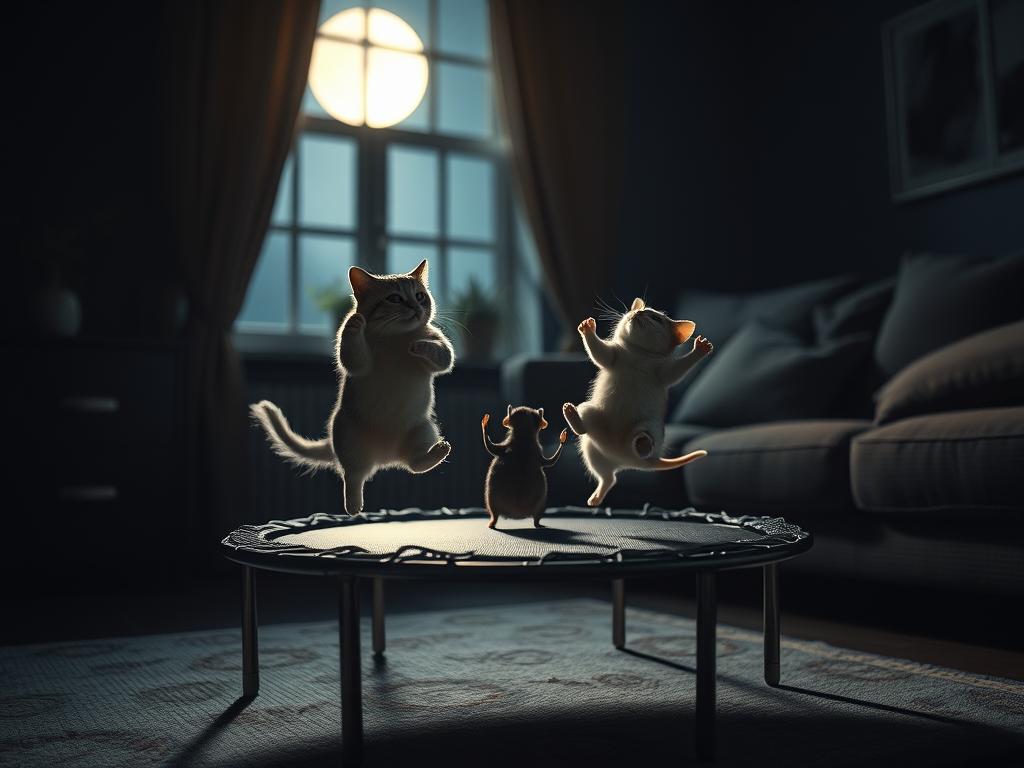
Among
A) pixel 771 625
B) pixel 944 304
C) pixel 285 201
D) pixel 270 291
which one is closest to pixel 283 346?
pixel 270 291

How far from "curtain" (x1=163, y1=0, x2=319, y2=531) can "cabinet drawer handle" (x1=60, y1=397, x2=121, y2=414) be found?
37cm

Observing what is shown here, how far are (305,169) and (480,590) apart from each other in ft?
6.28

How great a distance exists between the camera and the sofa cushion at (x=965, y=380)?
80.6 inches

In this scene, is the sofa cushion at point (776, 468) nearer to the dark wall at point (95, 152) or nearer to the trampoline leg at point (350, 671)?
the trampoline leg at point (350, 671)

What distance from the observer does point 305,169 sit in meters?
3.85

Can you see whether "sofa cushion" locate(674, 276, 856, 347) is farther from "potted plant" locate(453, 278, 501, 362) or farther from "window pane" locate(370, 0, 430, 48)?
"window pane" locate(370, 0, 430, 48)

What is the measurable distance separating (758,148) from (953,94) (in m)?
1.09

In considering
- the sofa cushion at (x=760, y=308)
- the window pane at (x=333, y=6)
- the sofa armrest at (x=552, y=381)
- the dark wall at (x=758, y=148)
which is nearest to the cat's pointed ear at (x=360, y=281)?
the sofa armrest at (x=552, y=381)

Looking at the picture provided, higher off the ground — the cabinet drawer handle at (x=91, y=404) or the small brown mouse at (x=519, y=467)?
the cabinet drawer handle at (x=91, y=404)

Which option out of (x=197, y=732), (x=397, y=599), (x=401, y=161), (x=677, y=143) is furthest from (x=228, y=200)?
(x=197, y=732)

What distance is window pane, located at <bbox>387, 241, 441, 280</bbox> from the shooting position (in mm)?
3969

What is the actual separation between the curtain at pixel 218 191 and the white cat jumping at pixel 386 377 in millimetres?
2142

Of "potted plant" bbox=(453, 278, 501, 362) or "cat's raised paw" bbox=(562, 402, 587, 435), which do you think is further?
"potted plant" bbox=(453, 278, 501, 362)

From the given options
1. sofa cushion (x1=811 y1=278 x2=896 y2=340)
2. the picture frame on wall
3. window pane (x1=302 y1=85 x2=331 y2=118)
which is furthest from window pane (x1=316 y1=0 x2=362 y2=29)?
sofa cushion (x1=811 y1=278 x2=896 y2=340)
